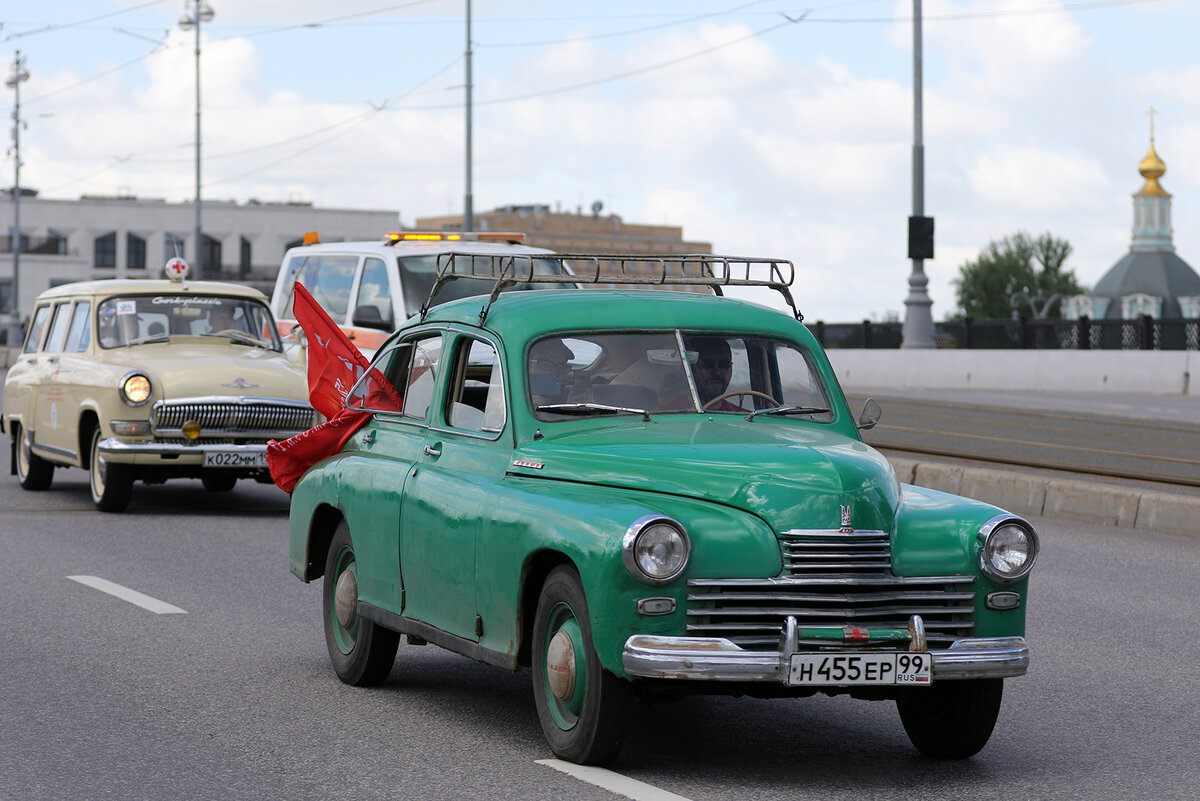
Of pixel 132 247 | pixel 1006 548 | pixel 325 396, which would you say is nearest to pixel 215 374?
pixel 325 396

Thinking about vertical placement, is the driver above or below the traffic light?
below

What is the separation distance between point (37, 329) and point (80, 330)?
1586 mm

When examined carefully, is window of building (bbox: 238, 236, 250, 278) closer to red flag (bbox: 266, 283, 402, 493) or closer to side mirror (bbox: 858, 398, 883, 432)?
red flag (bbox: 266, 283, 402, 493)

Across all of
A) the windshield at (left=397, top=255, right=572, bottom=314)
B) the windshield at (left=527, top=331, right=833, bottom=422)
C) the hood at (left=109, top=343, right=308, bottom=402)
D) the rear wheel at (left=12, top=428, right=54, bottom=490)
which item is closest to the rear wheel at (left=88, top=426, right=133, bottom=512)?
the hood at (left=109, top=343, right=308, bottom=402)

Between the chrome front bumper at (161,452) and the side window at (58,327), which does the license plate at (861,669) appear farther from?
the side window at (58,327)

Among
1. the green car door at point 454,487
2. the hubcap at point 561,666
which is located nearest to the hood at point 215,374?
the green car door at point 454,487

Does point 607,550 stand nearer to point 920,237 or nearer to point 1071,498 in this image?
point 1071,498

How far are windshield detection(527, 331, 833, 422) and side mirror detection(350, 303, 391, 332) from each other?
10.0 meters

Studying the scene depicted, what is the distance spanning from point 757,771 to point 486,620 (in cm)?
109

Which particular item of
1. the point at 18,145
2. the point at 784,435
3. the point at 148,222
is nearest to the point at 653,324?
the point at 784,435

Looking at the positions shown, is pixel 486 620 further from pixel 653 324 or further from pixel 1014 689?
pixel 1014 689

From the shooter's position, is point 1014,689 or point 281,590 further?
point 281,590

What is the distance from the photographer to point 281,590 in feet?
35.1

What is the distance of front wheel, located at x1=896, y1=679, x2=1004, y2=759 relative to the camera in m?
6.27
